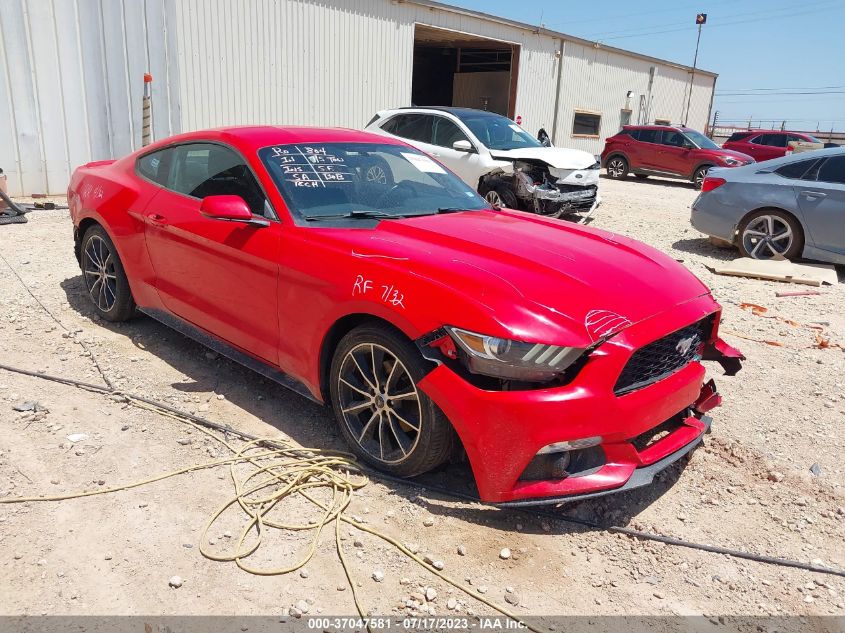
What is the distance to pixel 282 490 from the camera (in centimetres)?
302

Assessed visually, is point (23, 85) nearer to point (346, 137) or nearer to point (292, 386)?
point (346, 137)

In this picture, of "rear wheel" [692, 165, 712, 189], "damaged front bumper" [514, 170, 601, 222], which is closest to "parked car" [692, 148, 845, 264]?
"damaged front bumper" [514, 170, 601, 222]

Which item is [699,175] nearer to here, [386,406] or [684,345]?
[684,345]

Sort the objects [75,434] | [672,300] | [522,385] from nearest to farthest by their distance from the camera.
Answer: [522,385], [672,300], [75,434]

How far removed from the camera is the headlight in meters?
2.59

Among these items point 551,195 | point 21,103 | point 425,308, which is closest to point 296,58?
point 21,103

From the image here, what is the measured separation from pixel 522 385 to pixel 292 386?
138 cm

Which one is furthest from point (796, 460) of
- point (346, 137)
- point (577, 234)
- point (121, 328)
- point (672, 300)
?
point (121, 328)

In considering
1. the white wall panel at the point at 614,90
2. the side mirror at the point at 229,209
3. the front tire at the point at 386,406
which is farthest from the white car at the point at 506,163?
the white wall panel at the point at 614,90

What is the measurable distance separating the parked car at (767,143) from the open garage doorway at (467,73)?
740 centimetres

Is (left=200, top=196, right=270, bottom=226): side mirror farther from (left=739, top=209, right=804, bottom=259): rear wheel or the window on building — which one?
the window on building

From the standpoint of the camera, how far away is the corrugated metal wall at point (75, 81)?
32.9 feet

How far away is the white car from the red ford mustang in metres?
5.47

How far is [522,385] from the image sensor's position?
8.70 ft
